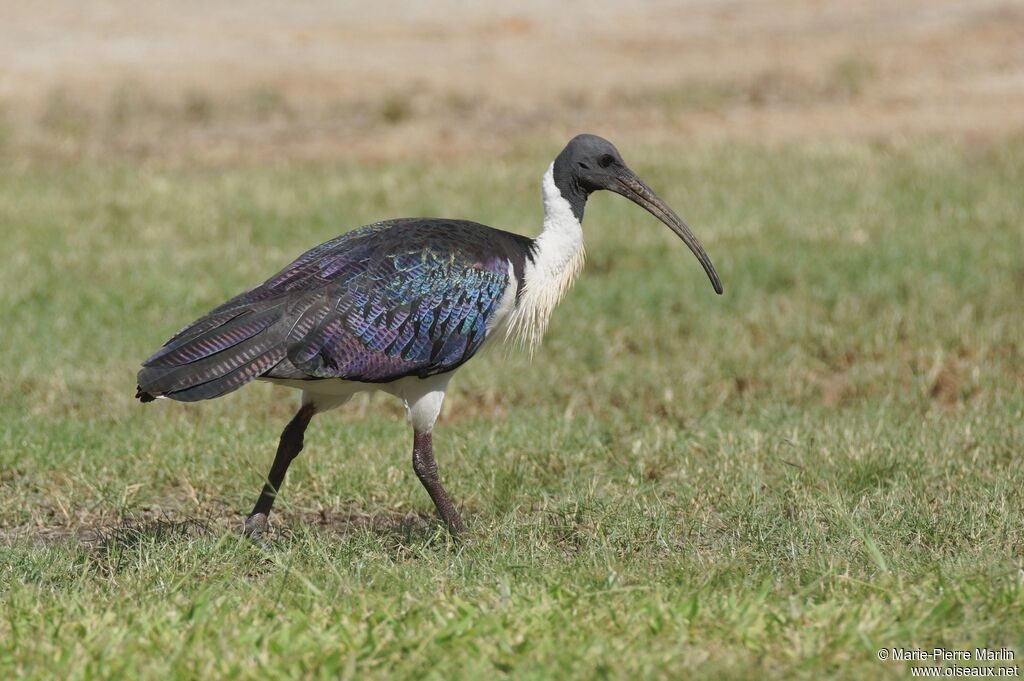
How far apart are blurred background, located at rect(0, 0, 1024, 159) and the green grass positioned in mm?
4211

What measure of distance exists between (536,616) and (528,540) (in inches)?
51.7

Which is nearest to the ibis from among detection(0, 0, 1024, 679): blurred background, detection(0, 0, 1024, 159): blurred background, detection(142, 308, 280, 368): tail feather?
detection(142, 308, 280, 368): tail feather

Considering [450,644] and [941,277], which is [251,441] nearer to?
[450,644]

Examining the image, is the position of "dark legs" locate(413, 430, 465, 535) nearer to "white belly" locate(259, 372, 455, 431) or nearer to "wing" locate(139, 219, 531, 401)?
"white belly" locate(259, 372, 455, 431)

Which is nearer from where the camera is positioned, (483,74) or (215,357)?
(215,357)

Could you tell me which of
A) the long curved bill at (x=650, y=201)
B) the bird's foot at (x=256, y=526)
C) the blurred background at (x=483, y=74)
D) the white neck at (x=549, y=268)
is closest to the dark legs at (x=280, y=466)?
the bird's foot at (x=256, y=526)

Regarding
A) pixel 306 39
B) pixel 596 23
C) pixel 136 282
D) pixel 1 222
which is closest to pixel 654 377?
pixel 136 282

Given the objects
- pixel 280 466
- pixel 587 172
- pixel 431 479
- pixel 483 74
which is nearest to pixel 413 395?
pixel 431 479

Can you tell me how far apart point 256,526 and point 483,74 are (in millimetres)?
15546

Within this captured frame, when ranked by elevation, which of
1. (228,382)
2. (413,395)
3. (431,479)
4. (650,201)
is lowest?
(431,479)

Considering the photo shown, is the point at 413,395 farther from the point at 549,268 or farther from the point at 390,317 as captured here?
the point at 549,268

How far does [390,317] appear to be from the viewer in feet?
18.4

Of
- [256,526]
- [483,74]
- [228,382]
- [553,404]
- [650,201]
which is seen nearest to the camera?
[228,382]

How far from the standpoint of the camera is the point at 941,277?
971 centimetres
